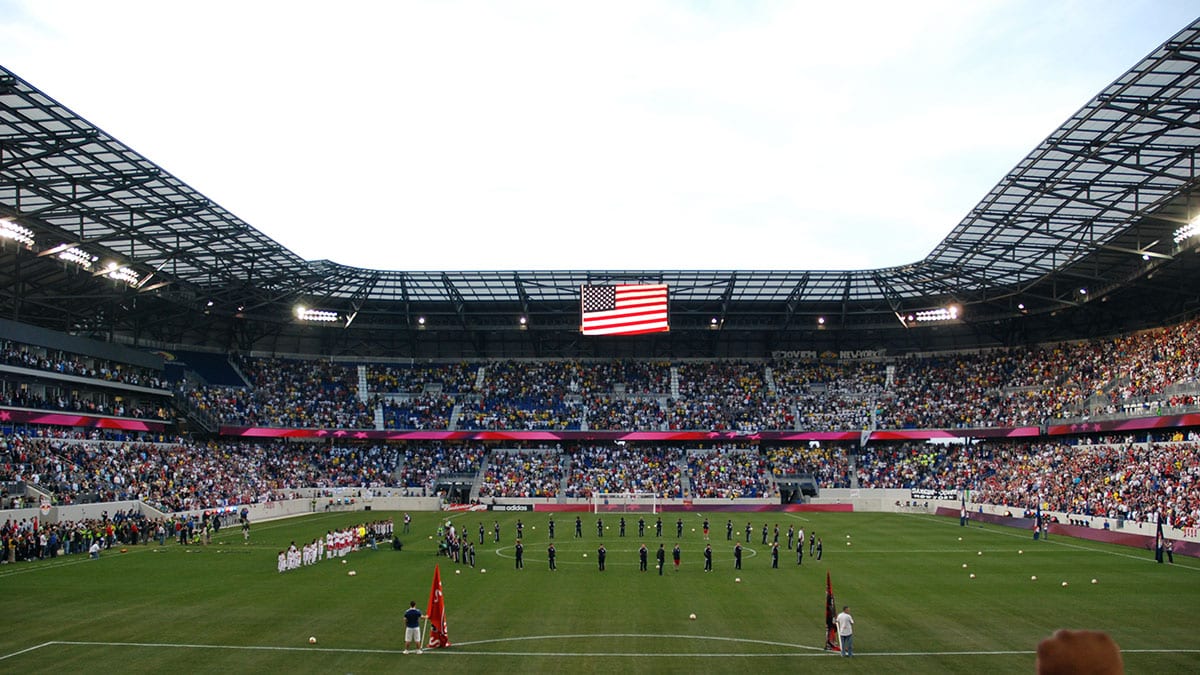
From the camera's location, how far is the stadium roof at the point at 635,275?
132 feet

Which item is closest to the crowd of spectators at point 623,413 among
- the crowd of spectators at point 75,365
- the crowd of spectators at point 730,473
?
the crowd of spectators at point 730,473

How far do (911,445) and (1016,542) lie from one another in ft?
109

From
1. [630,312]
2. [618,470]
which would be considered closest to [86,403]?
[630,312]

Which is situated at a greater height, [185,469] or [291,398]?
[291,398]

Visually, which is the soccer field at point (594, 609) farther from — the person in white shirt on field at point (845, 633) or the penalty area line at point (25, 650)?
the person in white shirt on field at point (845, 633)

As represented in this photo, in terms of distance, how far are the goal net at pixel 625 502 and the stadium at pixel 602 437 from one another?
34 centimetres

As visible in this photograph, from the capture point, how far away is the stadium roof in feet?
132

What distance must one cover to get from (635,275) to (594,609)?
48631mm

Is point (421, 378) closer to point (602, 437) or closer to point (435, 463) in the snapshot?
point (435, 463)

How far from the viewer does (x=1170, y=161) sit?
42531 millimetres

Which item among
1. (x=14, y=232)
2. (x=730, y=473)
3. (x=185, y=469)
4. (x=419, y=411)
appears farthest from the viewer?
(x=419, y=411)

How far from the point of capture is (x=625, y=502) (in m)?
74.2

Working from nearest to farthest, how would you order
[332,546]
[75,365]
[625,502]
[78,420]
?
[332,546], [78,420], [75,365], [625,502]

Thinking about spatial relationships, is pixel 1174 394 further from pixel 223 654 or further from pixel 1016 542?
pixel 223 654
